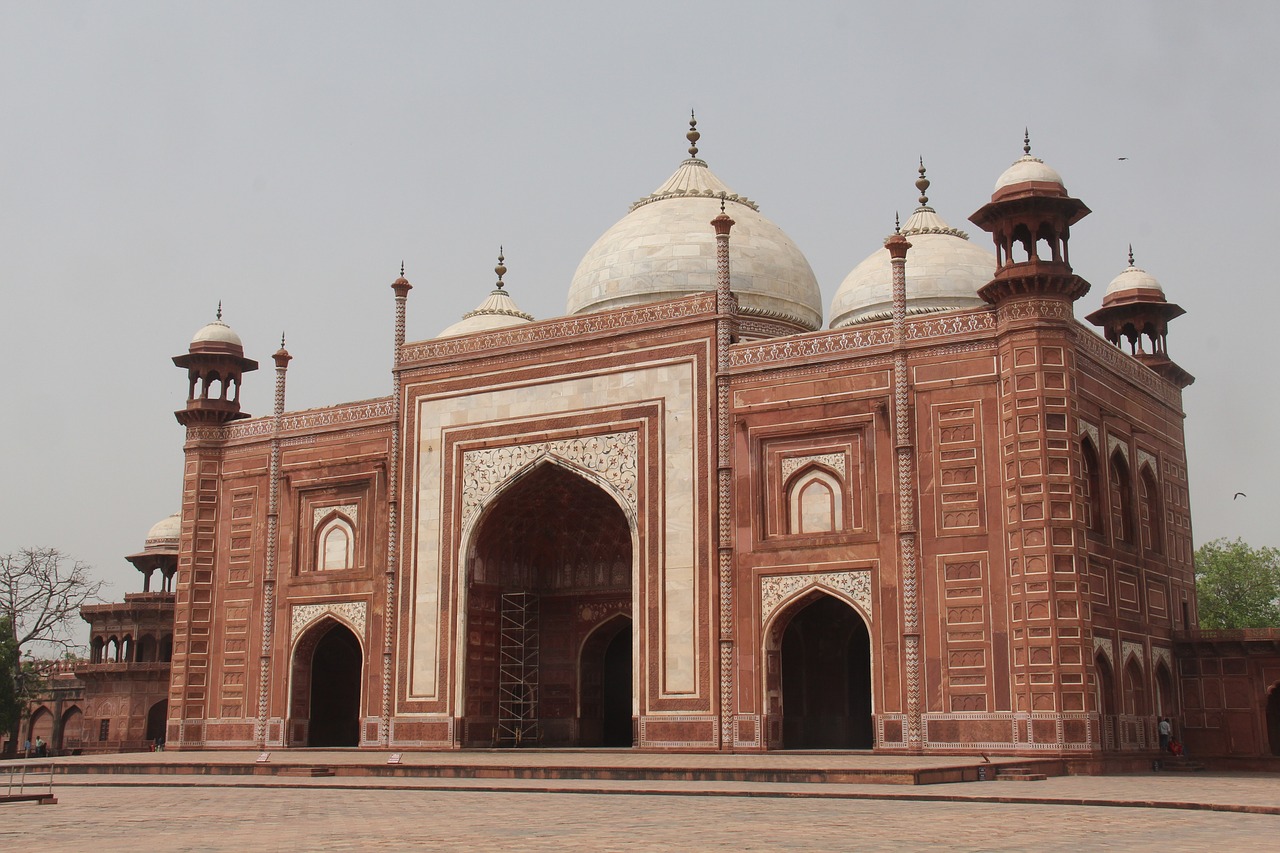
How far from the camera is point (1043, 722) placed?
14.5 metres

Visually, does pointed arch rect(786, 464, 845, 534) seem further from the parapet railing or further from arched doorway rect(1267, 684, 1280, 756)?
the parapet railing

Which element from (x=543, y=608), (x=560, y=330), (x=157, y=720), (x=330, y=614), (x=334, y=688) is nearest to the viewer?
(x=560, y=330)

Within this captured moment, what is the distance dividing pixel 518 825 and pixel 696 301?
34.1ft

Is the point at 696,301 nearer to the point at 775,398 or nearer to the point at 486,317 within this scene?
the point at 775,398

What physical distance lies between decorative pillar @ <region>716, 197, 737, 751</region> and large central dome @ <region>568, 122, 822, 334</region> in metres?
1.88

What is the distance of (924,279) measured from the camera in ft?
65.0

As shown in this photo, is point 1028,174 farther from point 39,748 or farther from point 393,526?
point 39,748

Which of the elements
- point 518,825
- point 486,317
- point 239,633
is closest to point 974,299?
point 486,317

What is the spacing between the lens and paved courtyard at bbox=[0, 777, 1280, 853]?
6992 mm

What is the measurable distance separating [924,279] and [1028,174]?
3.95 metres

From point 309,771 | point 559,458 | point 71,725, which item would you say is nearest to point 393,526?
point 559,458

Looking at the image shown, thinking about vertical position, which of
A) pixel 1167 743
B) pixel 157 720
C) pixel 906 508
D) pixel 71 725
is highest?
pixel 906 508

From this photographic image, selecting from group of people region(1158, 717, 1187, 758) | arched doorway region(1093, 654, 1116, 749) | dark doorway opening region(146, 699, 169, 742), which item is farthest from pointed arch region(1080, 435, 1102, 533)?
dark doorway opening region(146, 699, 169, 742)

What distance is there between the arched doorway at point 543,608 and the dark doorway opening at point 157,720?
924cm
